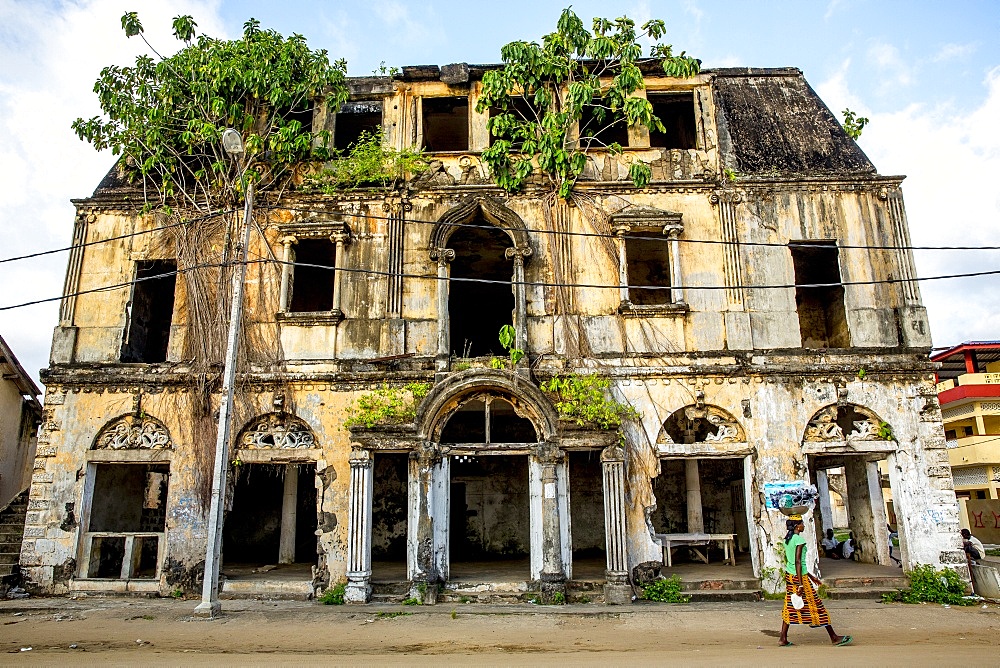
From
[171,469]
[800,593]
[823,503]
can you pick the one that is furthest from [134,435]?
[823,503]

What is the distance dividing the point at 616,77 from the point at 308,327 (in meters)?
7.81

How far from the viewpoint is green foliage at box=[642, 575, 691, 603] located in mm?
11672

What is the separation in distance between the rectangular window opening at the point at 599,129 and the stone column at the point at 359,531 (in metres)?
7.81

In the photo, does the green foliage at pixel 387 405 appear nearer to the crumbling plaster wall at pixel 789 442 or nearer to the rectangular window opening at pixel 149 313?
the crumbling plaster wall at pixel 789 442

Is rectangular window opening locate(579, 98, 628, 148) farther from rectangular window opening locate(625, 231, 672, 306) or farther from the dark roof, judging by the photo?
rectangular window opening locate(625, 231, 672, 306)

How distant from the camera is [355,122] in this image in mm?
15273

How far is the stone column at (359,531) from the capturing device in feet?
38.3

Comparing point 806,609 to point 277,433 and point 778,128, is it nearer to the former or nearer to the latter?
point 277,433

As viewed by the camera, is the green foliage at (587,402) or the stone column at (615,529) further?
the green foliage at (587,402)

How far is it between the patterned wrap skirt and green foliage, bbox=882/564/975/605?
4.50 m

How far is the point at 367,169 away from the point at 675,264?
6.44m

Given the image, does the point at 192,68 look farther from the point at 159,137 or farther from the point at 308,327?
the point at 308,327

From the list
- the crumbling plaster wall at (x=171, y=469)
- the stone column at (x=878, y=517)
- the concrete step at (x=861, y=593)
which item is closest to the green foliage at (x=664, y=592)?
the concrete step at (x=861, y=593)

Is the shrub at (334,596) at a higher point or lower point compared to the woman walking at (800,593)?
lower
